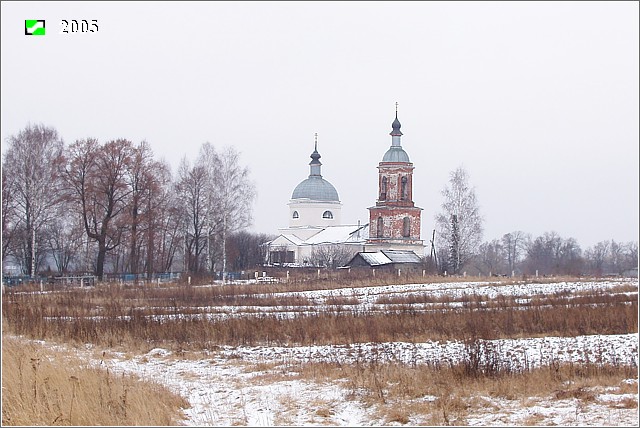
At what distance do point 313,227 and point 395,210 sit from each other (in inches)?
618

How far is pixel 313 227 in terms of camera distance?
84125 millimetres

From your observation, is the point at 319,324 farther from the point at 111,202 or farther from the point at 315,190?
the point at 315,190

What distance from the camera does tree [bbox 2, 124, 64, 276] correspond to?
43.0 meters

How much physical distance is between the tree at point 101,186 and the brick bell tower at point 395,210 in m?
28.7

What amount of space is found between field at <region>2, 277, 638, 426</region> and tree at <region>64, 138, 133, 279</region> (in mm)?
22779

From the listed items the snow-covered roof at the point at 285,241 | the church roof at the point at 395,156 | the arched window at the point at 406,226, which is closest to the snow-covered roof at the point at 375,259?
the arched window at the point at 406,226

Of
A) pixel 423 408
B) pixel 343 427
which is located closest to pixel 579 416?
pixel 423 408

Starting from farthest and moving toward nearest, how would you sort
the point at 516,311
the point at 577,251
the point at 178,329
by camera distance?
1. the point at 577,251
2. the point at 516,311
3. the point at 178,329

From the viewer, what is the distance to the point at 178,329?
1717 cm

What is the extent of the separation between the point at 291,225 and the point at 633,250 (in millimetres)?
46531

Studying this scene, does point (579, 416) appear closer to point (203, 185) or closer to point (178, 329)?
point (178, 329)

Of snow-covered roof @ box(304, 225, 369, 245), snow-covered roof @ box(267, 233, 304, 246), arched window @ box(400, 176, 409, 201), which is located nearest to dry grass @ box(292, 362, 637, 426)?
arched window @ box(400, 176, 409, 201)

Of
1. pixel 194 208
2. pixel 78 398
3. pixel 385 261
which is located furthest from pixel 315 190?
pixel 78 398

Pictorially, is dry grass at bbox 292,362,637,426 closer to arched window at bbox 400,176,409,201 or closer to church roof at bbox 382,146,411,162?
arched window at bbox 400,176,409,201
